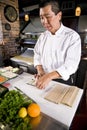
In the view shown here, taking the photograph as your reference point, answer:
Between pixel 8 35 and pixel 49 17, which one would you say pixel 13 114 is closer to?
pixel 49 17

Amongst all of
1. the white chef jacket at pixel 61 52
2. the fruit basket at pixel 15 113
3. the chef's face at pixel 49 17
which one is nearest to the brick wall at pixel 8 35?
the white chef jacket at pixel 61 52

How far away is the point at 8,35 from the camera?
3.42m

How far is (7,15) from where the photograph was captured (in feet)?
10.6

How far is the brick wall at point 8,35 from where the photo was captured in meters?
3.17

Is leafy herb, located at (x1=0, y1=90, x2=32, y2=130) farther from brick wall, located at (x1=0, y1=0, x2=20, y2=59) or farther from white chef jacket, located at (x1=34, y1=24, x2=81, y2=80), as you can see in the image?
brick wall, located at (x1=0, y1=0, x2=20, y2=59)

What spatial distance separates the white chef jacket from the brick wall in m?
1.96

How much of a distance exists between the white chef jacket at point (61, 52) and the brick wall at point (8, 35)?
1963 mm

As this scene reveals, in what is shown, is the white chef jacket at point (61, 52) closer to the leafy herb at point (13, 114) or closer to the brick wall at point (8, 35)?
the leafy herb at point (13, 114)

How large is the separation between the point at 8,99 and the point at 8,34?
292cm

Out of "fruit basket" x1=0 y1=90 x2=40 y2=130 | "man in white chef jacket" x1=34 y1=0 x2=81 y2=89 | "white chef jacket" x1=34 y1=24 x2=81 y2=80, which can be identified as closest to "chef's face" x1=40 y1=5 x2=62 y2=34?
"man in white chef jacket" x1=34 y1=0 x2=81 y2=89

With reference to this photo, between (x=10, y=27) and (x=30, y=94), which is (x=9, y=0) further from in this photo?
(x=30, y=94)

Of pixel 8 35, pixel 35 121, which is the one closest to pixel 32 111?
pixel 35 121

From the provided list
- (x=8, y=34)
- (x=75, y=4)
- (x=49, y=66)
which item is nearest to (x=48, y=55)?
(x=49, y=66)

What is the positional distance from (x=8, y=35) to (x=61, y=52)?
97.5 inches
